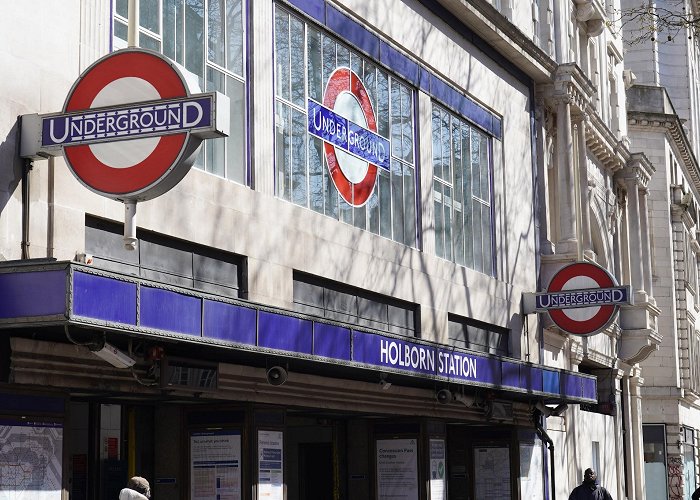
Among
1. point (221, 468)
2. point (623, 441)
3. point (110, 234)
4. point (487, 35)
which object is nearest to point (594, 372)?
point (623, 441)

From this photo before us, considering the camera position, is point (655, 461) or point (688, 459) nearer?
point (655, 461)

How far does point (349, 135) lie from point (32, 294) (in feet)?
33.8

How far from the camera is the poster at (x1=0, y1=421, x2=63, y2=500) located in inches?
488

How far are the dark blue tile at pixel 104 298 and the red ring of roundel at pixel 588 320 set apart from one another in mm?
18223

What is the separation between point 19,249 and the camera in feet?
41.5

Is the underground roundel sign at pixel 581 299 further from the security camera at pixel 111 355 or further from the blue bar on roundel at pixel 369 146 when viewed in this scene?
the security camera at pixel 111 355

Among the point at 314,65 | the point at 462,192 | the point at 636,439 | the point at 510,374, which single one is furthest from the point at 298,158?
the point at 636,439

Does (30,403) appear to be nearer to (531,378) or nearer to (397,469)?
(397,469)

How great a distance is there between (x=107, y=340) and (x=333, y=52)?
878 cm

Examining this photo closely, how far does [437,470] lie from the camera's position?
22.8 metres

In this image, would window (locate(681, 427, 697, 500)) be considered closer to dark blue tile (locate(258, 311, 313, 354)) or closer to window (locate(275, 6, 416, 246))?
window (locate(275, 6, 416, 246))

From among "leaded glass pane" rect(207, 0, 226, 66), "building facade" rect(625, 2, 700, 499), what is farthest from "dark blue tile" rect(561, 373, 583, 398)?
"building facade" rect(625, 2, 700, 499)

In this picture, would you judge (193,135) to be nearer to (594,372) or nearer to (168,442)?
(168,442)

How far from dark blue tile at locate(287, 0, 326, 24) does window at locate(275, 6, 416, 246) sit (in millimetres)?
178
